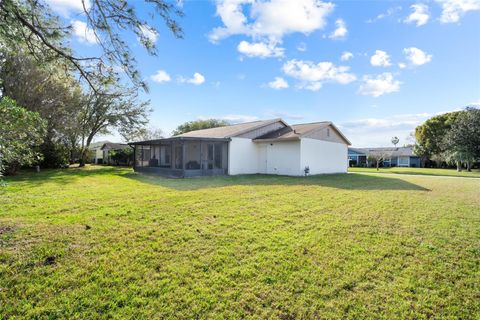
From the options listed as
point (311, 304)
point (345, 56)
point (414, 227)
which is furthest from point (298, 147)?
point (311, 304)

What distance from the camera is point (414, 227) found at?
16.4 ft

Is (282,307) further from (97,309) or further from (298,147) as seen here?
(298,147)

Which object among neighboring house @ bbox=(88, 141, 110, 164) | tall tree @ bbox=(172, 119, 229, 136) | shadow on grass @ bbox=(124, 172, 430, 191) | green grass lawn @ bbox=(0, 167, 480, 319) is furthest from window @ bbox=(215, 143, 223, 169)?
tall tree @ bbox=(172, 119, 229, 136)

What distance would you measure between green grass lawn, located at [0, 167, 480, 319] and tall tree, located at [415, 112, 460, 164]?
1332 inches

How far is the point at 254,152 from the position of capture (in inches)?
669

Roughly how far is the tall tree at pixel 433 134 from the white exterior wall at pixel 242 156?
97.1 ft

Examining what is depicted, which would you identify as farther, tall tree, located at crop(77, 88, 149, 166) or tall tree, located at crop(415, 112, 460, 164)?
tall tree, located at crop(415, 112, 460, 164)

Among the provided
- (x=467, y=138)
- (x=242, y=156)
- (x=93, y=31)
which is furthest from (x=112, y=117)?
(x=467, y=138)

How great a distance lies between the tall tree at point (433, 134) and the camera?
104 feet

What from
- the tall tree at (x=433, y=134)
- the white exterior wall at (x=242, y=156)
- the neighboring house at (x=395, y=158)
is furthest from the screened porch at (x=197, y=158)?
the tall tree at (x=433, y=134)

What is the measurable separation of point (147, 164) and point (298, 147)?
1171cm

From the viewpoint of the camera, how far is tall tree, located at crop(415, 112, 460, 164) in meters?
31.7

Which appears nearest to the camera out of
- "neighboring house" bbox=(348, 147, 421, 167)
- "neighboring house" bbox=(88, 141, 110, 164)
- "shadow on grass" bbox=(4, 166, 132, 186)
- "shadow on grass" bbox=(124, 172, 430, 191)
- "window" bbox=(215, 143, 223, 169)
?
"shadow on grass" bbox=(124, 172, 430, 191)

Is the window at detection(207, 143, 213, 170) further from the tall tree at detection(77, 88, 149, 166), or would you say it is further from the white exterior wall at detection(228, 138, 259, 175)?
the tall tree at detection(77, 88, 149, 166)
